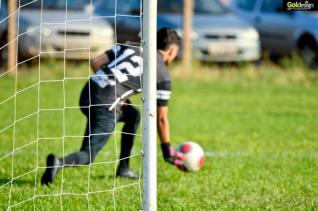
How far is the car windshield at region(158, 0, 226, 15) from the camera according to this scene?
17344mm

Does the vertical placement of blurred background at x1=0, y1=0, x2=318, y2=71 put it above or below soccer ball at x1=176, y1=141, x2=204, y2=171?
above

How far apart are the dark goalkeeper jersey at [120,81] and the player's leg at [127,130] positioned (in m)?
0.24

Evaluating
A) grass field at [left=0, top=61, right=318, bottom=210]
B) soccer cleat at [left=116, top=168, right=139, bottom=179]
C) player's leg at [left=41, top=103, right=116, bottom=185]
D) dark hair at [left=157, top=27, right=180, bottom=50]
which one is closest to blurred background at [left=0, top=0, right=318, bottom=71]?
grass field at [left=0, top=61, right=318, bottom=210]

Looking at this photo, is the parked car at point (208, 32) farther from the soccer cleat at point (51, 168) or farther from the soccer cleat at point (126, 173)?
the soccer cleat at point (51, 168)

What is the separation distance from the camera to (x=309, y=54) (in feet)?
57.8

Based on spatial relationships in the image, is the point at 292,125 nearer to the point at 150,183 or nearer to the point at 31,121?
the point at 31,121

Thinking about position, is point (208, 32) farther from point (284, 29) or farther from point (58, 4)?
point (58, 4)

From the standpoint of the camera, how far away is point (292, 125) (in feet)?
38.3

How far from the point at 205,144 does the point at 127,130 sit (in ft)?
9.09

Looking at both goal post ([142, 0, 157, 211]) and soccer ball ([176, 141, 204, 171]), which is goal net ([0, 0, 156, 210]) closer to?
goal post ([142, 0, 157, 211])

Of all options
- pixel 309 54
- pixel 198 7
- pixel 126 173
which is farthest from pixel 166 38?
pixel 309 54

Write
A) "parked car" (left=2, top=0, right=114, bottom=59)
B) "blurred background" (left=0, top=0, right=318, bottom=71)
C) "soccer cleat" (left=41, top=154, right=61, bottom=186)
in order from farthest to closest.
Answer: "blurred background" (left=0, top=0, right=318, bottom=71) → "parked car" (left=2, top=0, right=114, bottom=59) → "soccer cleat" (left=41, top=154, right=61, bottom=186)

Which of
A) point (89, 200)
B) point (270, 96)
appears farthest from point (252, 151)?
point (270, 96)

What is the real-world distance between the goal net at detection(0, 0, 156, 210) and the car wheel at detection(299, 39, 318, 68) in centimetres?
382
